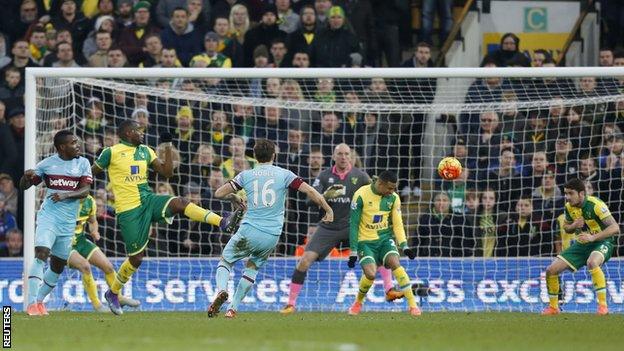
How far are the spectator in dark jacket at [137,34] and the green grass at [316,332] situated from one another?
5.80m

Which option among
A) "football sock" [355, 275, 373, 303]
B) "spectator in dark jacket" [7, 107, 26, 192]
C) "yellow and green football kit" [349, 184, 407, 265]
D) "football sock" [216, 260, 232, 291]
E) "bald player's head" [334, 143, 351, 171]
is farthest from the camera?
"spectator in dark jacket" [7, 107, 26, 192]

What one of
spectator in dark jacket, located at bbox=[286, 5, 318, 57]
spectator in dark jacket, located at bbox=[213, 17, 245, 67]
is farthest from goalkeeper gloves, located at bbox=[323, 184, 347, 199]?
spectator in dark jacket, located at bbox=[213, 17, 245, 67]

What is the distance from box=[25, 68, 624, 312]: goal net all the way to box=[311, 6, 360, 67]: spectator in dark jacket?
358 mm

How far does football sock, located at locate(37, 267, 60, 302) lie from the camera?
666 inches

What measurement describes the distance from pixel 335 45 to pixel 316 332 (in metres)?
9.02

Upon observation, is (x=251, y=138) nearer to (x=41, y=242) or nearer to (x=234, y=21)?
(x=234, y=21)

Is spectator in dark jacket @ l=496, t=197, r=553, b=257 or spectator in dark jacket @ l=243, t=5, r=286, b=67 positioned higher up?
spectator in dark jacket @ l=243, t=5, r=286, b=67

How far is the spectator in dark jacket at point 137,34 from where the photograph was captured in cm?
2205

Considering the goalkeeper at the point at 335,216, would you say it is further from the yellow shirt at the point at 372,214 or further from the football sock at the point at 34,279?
the football sock at the point at 34,279

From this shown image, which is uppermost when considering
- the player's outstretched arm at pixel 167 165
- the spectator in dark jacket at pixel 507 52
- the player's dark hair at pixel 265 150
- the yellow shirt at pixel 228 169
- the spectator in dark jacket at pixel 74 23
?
the spectator in dark jacket at pixel 74 23

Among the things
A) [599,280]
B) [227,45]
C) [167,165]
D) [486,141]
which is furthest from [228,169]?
[599,280]

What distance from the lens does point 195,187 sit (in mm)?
20375

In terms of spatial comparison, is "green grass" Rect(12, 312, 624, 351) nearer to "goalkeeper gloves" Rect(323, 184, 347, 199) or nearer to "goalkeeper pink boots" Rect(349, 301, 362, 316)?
"goalkeeper pink boots" Rect(349, 301, 362, 316)

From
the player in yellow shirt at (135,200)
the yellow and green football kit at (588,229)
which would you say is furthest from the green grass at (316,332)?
the yellow and green football kit at (588,229)
